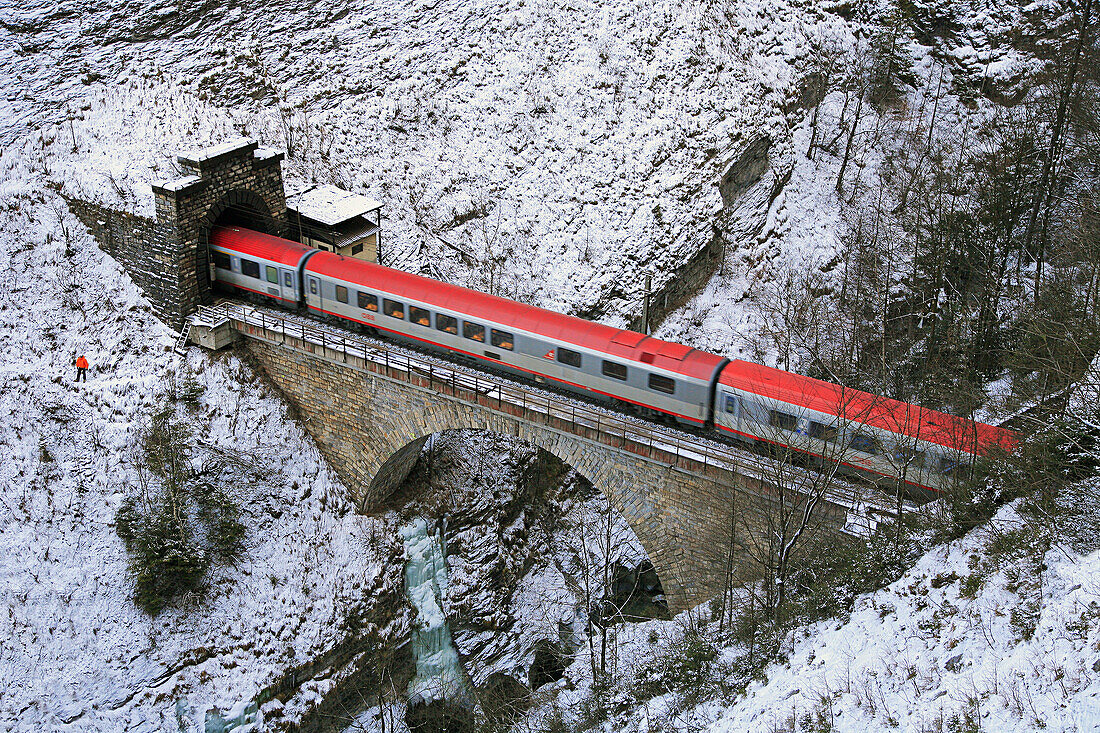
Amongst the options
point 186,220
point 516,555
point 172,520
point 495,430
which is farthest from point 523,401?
point 186,220

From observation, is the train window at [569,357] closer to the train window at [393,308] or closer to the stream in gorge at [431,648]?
the train window at [393,308]

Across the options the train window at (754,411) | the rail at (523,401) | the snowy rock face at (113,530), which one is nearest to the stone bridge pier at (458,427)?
the rail at (523,401)

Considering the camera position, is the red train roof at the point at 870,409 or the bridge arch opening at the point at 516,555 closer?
the red train roof at the point at 870,409

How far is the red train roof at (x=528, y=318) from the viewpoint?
24016 millimetres

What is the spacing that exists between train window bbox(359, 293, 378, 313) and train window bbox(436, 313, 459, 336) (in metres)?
2.34

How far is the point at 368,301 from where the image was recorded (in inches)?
1096

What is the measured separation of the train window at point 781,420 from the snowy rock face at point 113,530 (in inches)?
527

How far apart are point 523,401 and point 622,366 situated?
116 inches

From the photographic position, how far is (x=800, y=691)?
16547 millimetres

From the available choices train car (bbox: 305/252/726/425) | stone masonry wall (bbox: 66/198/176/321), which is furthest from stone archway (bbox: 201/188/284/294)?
train car (bbox: 305/252/726/425)

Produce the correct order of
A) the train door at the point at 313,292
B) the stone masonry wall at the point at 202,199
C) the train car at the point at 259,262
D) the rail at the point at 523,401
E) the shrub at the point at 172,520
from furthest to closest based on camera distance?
1. the train car at the point at 259,262
2. the train door at the point at 313,292
3. the stone masonry wall at the point at 202,199
4. the shrub at the point at 172,520
5. the rail at the point at 523,401

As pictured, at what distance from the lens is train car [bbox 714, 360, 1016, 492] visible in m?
20.3

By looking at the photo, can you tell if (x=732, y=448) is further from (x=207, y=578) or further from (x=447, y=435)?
(x=207, y=578)

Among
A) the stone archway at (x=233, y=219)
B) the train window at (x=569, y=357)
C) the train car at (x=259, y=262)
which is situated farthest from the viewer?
the stone archway at (x=233, y=219)
